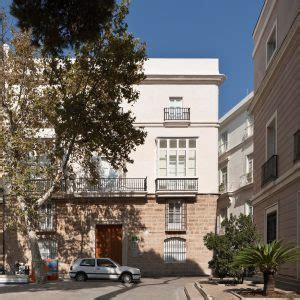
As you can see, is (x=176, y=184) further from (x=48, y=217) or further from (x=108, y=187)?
(x=48, y=217)

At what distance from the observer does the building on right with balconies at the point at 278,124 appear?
17891 mm

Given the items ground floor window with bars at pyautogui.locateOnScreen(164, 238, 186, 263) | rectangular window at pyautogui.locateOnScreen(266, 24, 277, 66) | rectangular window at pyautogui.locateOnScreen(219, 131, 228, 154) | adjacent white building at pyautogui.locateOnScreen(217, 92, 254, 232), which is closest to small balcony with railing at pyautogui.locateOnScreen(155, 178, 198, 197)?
ground floor window with bars at pyautogui.locateOnScreen(164, 238, 186, 263)

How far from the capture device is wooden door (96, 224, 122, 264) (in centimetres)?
3675

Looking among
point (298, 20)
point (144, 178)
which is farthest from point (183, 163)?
point (298, 20)

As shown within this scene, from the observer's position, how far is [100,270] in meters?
29.0

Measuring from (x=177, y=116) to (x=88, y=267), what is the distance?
1203 cm

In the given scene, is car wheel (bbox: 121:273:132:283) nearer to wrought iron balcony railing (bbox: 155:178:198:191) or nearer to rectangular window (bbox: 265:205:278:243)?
rectangular window (bbox: 265:205:278:243)

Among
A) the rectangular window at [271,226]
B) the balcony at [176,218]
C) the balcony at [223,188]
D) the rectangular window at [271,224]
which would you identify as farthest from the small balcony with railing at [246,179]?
the rectangular window at [271,226]

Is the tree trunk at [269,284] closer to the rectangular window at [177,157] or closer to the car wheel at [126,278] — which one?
the car wheel at [126,278]

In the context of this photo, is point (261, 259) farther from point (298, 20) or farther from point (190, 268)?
point (190, 268)

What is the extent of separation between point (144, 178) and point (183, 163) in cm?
260

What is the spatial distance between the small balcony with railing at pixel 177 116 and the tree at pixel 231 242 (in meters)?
14.2

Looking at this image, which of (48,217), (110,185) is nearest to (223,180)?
(110,185)

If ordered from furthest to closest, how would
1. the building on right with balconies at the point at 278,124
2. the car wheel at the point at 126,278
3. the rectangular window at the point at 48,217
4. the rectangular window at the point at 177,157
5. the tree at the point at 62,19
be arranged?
the rectangular window at the point at 177,157, the rectangular window at the point at 48,217, the car wheel at the point at 126,278, the building on right with balconies at the point at 278,124, the tree at the point at 62,19
